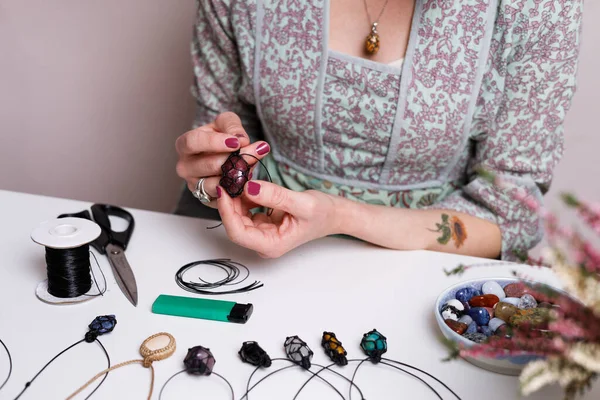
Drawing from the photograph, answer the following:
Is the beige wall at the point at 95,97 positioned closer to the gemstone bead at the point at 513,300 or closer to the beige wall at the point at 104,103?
the beige wall at the point at 104,103

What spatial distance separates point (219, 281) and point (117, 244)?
7.2 inches

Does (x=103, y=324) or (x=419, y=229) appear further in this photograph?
(x=419, y=229)

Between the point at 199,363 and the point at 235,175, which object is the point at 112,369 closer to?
the point at 199,363

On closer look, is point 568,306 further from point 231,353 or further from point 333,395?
point 231,353

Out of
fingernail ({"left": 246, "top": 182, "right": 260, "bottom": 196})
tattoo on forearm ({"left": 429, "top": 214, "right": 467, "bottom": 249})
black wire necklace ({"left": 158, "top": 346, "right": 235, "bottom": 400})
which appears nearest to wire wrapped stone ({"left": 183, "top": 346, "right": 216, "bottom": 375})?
black wire necklace ({"left": 158, "top": 346, "right": 235, "bottom": 400})

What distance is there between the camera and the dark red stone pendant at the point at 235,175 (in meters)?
0.87

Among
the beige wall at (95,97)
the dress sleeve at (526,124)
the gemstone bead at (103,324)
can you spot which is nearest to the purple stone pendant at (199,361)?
the gemstone bead at (103,324)

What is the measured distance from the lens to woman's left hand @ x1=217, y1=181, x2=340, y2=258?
32.9 inches

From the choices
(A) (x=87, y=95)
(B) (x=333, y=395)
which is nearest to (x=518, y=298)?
(B) (x=333, y=395)

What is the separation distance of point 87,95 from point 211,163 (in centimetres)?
106

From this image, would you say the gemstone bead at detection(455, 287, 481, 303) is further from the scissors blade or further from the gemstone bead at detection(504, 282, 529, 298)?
the scissors blade

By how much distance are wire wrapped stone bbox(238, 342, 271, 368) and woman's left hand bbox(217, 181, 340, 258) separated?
7.4 inches

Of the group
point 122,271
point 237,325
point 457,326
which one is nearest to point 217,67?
point 122,271

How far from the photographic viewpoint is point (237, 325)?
76cm
